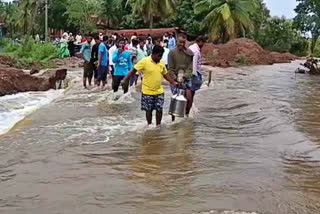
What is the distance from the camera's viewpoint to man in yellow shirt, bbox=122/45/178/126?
9.82m

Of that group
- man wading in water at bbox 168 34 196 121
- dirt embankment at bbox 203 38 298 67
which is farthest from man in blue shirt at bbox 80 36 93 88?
dirt embankment at bbox 203 38 298 67

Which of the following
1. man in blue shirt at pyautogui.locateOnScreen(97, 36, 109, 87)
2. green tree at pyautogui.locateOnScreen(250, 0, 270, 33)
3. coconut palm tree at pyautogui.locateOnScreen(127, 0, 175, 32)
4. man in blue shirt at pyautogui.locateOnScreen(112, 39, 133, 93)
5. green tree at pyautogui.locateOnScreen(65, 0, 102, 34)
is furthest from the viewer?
green tree at pyautogui.locateOnScreen(65, 0, 102, 34)

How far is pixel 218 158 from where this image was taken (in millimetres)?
8188

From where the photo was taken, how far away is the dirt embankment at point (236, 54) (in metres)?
39.0

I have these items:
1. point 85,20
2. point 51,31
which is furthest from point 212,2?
point 51,31

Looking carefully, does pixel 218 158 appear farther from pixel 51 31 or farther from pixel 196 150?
pixel 51 31

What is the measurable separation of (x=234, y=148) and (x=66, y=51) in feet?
83.5

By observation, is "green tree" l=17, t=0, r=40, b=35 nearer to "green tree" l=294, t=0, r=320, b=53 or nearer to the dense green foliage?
the dense green foliage

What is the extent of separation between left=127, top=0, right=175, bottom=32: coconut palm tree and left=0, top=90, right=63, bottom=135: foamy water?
22748 millimetres

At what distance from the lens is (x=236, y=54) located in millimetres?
39844

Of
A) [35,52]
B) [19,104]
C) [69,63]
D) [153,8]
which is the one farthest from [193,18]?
[19,104]

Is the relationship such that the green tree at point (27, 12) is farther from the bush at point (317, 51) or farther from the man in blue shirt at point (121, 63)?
the man in blue shirt at point (121, 63)

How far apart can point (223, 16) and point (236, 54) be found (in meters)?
3.39

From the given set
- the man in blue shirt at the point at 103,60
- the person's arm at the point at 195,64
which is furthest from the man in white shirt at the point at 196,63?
the man in blue shirt at the point at 103,60
